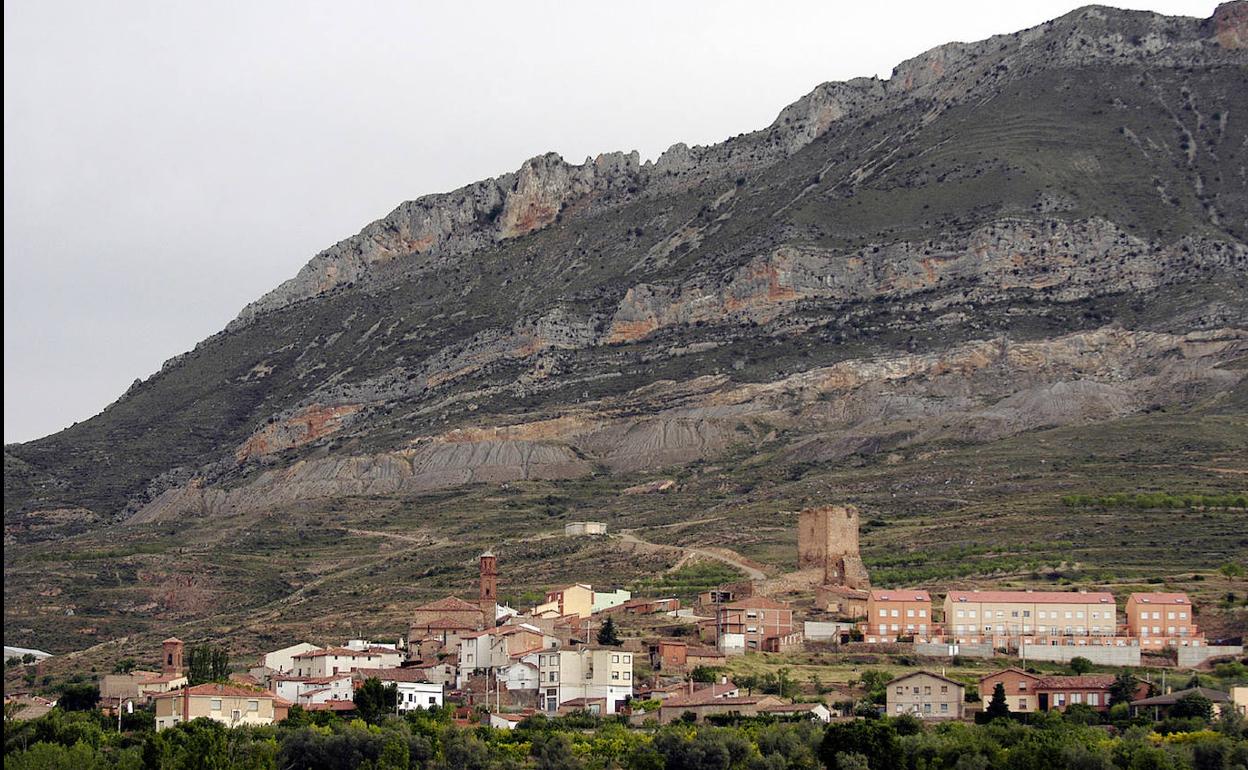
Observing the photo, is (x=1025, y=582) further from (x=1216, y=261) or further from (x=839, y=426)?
(x=1216, y=261)

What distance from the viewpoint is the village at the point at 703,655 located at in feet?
178

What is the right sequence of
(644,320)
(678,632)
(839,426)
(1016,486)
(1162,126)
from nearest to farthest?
1. (678,632)
2. (1016,486)
3. (839,426)
4. (644,320)
5. (1162,126)

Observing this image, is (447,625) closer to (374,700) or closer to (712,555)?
(374,700)

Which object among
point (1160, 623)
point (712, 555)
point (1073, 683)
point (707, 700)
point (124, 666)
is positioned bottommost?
point (707, 700)

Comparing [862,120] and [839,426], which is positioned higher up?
[862,120]

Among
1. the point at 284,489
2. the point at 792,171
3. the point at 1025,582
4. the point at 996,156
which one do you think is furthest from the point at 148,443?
the point at 1025,582

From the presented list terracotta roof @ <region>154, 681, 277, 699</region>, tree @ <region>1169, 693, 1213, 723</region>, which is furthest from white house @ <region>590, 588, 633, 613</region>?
tree @ <region>1169, 693, 1213, 723</region>

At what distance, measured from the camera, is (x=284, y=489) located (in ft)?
416

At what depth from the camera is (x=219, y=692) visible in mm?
54656

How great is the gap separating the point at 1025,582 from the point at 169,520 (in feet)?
216

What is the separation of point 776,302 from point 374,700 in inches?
3424

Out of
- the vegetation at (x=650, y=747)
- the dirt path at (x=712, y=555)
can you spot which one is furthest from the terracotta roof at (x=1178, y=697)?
the dirt path at (x=712, y=555)

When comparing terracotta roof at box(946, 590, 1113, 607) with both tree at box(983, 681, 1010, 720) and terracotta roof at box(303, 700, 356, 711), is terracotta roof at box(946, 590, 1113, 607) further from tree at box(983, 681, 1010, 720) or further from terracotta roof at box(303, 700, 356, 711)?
terracotta roof at box(303, 700, 356, 711)

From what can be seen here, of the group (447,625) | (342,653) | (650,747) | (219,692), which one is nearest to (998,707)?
(650,747)
